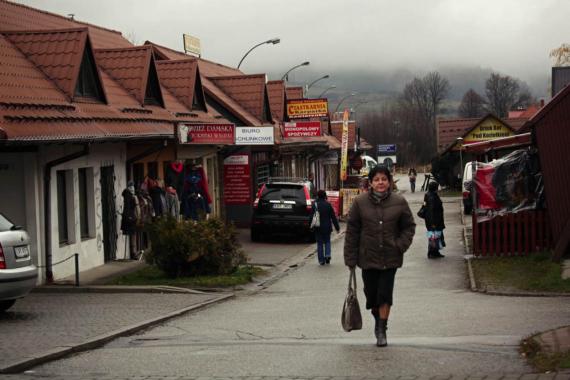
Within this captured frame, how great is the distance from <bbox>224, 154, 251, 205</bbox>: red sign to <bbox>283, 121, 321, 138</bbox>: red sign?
5158 mm

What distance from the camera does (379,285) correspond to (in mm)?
9953

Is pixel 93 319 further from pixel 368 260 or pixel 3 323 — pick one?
pixel 368 260

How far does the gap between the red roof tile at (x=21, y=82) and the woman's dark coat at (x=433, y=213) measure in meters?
9.02

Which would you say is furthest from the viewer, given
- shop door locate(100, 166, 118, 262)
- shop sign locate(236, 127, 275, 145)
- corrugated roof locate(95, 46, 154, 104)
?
shop sign locate(236, 127, 275, 145)

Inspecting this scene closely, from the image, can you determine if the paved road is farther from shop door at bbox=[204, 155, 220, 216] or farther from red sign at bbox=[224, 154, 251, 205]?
red sign at bbox=[224, 154, 251, 205]

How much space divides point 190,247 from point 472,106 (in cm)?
15369

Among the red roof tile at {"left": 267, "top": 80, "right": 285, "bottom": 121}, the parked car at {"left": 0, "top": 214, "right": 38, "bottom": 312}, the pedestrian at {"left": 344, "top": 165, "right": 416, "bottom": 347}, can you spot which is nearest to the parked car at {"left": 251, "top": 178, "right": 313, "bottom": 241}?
the red roof tile at {"left": 267, "top": 80, "right": 285, "bottom": 121}

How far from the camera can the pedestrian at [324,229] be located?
23.1 meters

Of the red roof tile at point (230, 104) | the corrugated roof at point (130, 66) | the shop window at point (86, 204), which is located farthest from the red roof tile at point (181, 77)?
the shop window at point (86, 204)

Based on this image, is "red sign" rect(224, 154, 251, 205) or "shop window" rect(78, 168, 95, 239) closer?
"shop window" rect(78, 168, 95, 239)

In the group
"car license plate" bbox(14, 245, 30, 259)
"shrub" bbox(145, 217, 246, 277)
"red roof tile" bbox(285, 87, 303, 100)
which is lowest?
"shrub" bbox(145, 217, 246, 277)

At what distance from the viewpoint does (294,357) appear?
9.44 metres

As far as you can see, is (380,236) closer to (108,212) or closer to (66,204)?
(66,204)

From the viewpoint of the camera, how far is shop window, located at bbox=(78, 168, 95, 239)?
67.4 feet
